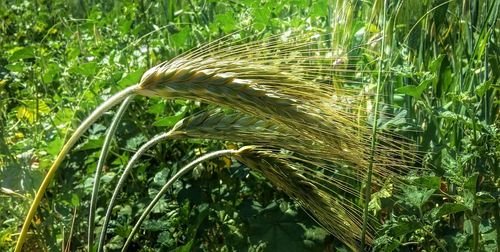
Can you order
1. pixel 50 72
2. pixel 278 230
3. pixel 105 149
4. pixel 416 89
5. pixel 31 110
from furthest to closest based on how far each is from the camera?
pixel 31 110, pixel 50 72, pixel 278 230, pixel 416 89, pixel 105 149

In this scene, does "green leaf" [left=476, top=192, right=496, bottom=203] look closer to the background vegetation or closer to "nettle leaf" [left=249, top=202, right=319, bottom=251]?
the background vegetation

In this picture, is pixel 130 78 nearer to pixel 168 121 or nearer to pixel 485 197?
pixel 168 121

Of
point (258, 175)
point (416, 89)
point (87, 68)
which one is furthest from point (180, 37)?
point (416, 89)

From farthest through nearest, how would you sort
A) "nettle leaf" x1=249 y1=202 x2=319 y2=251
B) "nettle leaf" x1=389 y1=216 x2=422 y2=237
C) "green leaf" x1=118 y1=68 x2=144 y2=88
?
"green leaf" x1=118 y1=68 x2=144 y2=88
"nettle leaf" x1=249 y1=202 x2=319 y2=251
"nettle leaf" x1=389 y1=216 x2=422 y2=237

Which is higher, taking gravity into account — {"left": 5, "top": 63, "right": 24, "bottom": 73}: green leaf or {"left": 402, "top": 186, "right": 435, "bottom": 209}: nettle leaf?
{"left": 5, "top": 63, "right": 24, "bottom": 73}: green leaf

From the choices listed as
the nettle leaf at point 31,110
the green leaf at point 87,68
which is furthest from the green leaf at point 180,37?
the nettle leaf at point 31,110

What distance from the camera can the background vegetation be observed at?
2.67 metres

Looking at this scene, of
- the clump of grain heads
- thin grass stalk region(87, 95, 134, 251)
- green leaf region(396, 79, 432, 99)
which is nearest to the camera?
the clump of grain heads

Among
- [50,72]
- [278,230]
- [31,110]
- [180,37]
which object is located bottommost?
[278,230]

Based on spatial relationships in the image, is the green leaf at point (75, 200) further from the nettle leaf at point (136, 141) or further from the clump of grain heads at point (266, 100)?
the clump of grain heads at point (266, 100)

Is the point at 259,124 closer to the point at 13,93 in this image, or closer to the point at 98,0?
the point at 13,93

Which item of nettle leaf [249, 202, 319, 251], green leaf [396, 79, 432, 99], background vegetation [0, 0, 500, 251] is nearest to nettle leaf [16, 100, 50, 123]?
background vegetation [0, 0, 500, 251]

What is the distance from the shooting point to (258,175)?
10.3ft

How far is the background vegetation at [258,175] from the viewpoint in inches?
105
